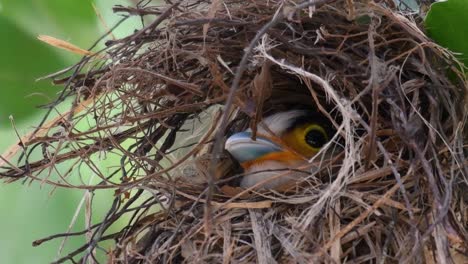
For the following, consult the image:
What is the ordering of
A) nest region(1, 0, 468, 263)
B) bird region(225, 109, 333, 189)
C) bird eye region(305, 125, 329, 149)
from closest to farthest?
nest region(1, 0, 468, 263)
bird region(225, 109, 333, 189)
bird eye region(305, 125, 329, 149)

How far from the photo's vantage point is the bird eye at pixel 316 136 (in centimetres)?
119

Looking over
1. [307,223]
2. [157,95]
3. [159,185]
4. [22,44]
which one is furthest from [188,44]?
[22,44]

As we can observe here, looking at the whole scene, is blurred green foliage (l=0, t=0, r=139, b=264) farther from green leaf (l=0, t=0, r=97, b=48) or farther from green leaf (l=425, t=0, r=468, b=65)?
green leaf (l=425, t=0, r=468, b=65)

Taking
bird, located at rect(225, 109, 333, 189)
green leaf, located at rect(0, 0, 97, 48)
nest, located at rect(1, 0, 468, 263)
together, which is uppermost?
green leaf, located at rect(0, 0, 97, 48)

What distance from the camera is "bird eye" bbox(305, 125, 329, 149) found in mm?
1188

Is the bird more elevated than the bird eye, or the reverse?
the bird

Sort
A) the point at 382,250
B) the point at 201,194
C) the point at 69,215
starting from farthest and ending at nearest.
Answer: the point at 69,215 → the point at 201,194 → the point at 382,250

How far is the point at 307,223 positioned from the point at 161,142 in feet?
1.11

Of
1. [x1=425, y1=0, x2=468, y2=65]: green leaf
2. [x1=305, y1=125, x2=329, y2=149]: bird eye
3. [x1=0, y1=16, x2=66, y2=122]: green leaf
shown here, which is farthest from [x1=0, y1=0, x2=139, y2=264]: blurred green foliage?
[x1=425, y1=0, x2=468, y2=65]: green leaf

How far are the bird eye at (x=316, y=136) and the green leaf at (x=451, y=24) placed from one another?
0.29 m

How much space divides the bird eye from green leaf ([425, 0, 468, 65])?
0.29 meters

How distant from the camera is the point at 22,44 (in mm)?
1331

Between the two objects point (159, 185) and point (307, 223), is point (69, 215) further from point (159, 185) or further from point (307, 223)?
point (307, 223)

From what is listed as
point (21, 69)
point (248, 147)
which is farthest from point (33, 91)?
point (248, 147)
